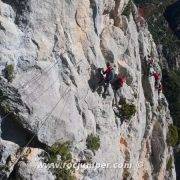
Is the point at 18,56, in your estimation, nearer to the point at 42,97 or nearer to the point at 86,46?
the point at 42,97

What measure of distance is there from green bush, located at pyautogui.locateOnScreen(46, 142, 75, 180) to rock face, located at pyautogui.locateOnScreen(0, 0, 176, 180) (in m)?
0.39

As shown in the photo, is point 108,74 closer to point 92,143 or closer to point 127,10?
point 92,143

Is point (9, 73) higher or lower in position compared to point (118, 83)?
lower

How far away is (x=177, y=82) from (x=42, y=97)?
4720 centimetres

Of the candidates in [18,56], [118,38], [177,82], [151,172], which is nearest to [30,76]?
[18,56]

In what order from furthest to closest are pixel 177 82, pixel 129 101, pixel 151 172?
pixel 177 82, pixel 151 172, pixel 129 101

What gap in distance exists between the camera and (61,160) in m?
27.5

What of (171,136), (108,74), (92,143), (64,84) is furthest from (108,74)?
(171,136)

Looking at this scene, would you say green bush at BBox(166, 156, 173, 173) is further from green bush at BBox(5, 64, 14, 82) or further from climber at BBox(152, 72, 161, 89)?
green bush at BBox(5, 64, 14, 82)

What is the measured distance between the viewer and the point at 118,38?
37.4 m

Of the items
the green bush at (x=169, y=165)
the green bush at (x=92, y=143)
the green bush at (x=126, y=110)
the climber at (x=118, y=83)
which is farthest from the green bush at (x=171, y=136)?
the green bush at (x=92, y=143)

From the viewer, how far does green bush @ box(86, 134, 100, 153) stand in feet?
99.3

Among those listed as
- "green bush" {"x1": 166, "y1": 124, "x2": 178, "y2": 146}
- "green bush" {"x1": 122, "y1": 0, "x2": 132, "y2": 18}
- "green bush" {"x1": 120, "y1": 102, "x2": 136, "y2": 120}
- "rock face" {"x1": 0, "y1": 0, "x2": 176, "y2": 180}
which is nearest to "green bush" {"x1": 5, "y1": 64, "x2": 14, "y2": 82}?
"rock face" {"x1": 0, "y1": 0, "x2": 176, "y2": 180}

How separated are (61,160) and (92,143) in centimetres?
342
